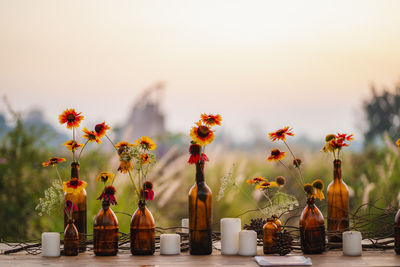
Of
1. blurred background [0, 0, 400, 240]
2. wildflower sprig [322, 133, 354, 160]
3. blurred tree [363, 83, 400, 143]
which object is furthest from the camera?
blurred tree [363, 83, 400, 143]

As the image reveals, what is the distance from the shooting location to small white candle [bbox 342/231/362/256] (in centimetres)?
186

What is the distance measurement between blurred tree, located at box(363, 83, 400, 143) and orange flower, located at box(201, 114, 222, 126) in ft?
21.3

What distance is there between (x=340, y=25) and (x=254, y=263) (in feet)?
13.5

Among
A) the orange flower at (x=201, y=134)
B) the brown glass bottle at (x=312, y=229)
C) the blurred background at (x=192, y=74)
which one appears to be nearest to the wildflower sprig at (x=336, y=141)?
the brown glass bottle at (x=312, y=229)

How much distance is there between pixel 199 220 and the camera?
1.86m

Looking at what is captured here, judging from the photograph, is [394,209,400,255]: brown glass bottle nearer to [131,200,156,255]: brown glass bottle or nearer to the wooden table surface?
the wooden table surface

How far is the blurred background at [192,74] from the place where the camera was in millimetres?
4688

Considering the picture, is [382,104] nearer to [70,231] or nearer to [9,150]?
[9,150]

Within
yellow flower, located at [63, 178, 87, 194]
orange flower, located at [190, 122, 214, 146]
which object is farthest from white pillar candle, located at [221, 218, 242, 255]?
Answer: yellow flower, located at [63, 178, 87, 194]

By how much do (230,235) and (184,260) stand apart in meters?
0.19

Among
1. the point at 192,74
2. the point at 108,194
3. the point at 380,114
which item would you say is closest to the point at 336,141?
the point at 108,194

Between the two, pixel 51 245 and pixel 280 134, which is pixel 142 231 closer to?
pixel 51 245

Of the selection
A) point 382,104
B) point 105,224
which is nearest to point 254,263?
point 105,224

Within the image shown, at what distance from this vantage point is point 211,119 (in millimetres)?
1870
